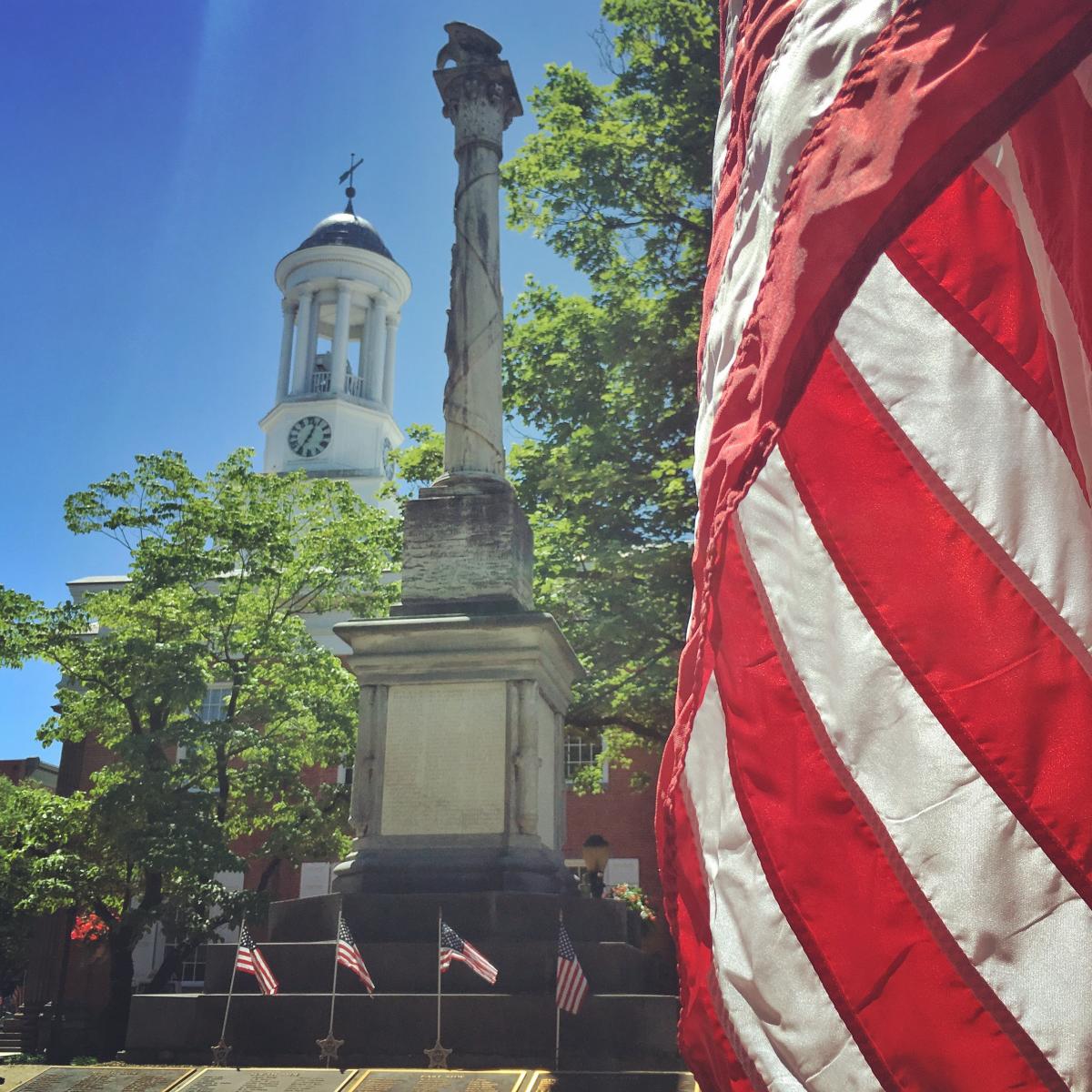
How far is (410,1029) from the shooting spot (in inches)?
336

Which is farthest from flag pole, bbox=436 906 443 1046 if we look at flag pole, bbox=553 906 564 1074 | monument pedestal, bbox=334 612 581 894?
flag pole, bbox=553 906 564 1074

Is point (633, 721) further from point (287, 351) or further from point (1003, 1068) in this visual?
point (287, 351)

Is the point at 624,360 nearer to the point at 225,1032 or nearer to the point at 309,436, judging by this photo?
the point at 225,1032

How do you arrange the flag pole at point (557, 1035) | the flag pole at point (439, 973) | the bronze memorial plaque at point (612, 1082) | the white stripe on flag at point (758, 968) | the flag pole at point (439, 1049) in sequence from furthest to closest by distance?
the flag pole at point (439, 973)
the flag pole at point (557, 1035)
the flag pole at point (439, 1049)
the bronze memorial plaque at point (612, 1082)
the white stripe on flag at point (758, 968)

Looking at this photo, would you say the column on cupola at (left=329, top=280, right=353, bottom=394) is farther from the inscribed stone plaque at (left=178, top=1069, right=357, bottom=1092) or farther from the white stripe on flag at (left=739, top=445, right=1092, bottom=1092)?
the white stripe on flag at (left=739, top=445, right=1092, bottom=1092)

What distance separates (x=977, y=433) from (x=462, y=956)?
21.9 feet

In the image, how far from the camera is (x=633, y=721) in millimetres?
20328

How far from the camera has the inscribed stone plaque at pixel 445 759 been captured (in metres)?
10.4

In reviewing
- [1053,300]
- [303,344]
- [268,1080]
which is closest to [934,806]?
[1053,300]

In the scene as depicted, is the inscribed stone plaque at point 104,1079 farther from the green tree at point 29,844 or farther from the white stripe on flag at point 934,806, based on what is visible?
the green tree at point 29,844

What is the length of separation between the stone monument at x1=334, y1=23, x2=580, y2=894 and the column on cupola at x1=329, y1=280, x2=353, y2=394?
38170 millimetres

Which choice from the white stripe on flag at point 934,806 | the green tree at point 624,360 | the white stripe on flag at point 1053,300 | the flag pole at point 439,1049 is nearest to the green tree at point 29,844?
the green tree at point 624,360

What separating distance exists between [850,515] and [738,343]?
66 cm

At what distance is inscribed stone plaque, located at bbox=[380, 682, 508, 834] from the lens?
10352 millimetres
